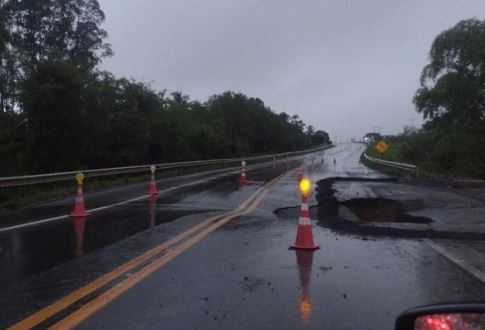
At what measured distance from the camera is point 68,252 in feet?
29.4

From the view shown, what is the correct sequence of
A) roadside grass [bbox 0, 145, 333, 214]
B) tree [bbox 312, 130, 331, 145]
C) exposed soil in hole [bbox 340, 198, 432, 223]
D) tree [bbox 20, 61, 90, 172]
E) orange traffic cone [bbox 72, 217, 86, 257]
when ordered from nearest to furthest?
orange traffic cone [bbox 72, 217, 86, 257] < exposed soil in hole [bbox 340, 198, 432, 223] < roadside grass [bbox 0, 145, 333, 214] < tree [bbox 20, 61, 90, 172] < tree [bbox 312, 130, 331, 145]

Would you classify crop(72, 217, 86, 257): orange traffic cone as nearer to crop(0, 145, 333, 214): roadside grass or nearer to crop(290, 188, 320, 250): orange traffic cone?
crop(290, 188, 320, 250): orange traffic cone

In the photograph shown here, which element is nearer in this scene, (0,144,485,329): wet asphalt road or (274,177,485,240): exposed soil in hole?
(0,144,485,329): wet asphalt road

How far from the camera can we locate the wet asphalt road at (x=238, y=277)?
221 inches

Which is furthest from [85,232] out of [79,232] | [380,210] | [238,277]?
[380,210]

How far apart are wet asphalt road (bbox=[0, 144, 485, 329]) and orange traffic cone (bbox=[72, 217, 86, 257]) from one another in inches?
1.3

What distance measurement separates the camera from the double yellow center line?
217 inches

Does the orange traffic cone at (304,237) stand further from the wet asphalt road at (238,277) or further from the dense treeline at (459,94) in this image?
the dense treeline at (459,94)

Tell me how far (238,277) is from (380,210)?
835cm

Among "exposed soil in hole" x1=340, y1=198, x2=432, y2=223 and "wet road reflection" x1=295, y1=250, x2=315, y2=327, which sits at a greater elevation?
"wet road reflection" x1=295, y1=250, x2=315, y2=327

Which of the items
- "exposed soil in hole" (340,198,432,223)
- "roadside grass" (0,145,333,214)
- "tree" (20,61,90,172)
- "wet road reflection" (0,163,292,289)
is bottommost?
"exposed soil in hole" (340,198,432,223)

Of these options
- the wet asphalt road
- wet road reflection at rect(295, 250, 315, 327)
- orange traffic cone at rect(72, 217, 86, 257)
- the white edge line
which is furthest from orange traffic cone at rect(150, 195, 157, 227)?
the white edge line

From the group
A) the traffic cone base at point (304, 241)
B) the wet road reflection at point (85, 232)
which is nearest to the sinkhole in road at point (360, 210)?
the wet road reflection at point (85, 232)

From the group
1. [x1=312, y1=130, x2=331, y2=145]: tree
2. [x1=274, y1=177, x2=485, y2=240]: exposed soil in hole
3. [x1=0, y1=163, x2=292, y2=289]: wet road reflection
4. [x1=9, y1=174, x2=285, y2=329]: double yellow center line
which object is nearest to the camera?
[x1=9, y1=174, x2=285, y2=329]: double yellow center line
